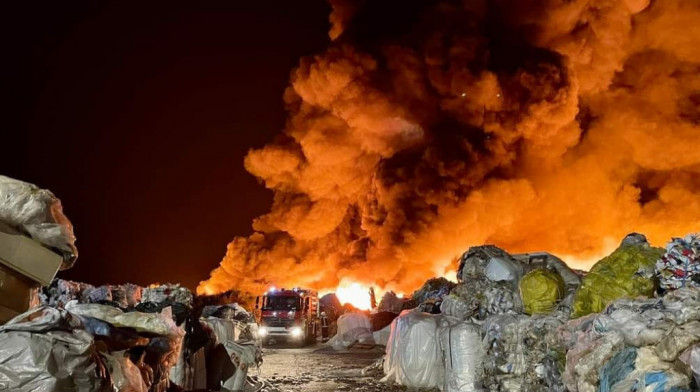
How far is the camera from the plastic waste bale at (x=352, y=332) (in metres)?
17.4

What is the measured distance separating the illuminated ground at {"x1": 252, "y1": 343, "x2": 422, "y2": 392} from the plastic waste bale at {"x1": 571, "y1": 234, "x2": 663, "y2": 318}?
3927mm

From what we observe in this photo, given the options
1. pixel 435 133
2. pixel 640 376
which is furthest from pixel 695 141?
pixel 640 376

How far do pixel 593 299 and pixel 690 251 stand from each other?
0.99 meters

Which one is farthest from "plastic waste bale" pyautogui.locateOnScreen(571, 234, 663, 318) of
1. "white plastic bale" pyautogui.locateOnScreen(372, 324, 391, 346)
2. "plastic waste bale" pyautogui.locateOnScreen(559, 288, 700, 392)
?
"white plastic bale" pyautogui.locateOnScreen(372, 324, 391, 346)

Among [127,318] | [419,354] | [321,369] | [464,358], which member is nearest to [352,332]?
[321,369]

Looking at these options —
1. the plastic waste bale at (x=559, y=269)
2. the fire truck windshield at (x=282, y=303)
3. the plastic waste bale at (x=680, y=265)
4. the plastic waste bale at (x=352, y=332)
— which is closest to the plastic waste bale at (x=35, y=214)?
the plastic waste bale at (x=680, y=265)

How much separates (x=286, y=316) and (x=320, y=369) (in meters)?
7.17

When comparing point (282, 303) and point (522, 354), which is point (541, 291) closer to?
point (522, 354)

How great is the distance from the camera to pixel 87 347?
301 cm

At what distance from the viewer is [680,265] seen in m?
4.37

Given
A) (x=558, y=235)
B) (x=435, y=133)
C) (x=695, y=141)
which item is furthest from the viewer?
(x=435, y=133)

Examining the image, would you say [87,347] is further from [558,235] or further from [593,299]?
[558,235]

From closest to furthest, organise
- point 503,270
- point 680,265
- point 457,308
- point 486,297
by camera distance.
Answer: point 680,265
point 486,297
point 503,270
point 457,308

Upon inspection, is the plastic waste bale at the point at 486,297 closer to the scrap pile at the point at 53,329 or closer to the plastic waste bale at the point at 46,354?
the scrap pile at the point at 53,329
